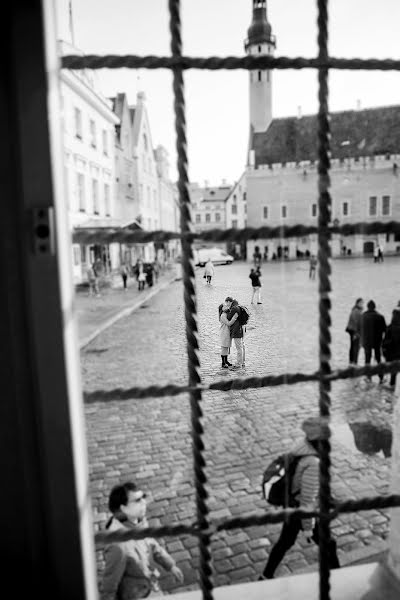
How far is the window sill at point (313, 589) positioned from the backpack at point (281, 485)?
63.1 inches

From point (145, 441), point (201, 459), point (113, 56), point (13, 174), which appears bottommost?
point (145, 441)

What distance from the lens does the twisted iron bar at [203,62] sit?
1066mm

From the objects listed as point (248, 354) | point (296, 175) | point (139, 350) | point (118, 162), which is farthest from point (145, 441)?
point (118, 162)

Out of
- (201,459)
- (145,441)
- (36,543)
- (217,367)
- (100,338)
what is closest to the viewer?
(36,543)

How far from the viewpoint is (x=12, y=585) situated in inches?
38.6

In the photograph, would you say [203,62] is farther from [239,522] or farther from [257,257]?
[239,522]

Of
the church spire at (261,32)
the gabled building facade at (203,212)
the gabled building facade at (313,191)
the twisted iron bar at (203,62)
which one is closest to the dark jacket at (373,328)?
the gabled building facade at (203,212)

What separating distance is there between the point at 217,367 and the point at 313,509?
3617 mm

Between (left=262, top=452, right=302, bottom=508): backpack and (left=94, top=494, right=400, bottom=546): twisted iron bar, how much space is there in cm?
195

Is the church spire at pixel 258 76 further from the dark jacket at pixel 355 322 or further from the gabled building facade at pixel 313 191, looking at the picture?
the dark jacket at pixel 355 322

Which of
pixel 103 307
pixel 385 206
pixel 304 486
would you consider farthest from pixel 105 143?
pixel 304 486

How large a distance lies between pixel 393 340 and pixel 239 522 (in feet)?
19.6

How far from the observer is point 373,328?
659 cm

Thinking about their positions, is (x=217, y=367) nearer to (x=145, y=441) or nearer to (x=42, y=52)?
(x=145, y=441)
